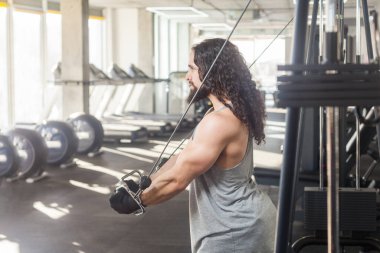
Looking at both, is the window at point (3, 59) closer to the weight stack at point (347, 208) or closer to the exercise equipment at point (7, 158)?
the exercise equipment at point (7, 158)

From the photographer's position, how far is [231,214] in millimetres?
1743

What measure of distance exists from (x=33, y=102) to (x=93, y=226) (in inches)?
307

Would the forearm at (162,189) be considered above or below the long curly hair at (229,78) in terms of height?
below

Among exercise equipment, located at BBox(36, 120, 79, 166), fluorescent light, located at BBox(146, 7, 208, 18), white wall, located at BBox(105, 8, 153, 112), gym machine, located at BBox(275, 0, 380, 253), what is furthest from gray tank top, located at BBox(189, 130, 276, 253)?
white wall, located at BBox(105, 8, 153, 112)

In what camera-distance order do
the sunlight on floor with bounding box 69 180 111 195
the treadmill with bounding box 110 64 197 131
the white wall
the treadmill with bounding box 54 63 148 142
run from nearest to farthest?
the sunlight on floor with bounding box 69 180 111 195 → the treadmill with bounding box 54 63 148 142 → the treadmill with bounding box 110 64 197 131 → the white wall

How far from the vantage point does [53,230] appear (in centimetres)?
479

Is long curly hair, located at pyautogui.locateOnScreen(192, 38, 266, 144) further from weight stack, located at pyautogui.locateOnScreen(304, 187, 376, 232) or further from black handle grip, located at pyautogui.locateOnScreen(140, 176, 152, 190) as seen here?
weight stack, located at pyautogui.locateOnScreen(304, 187, 376, 232)

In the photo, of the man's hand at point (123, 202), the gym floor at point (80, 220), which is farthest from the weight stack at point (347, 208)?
the man's hand at point (123, 202)

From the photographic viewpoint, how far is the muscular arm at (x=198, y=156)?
1.70 metres

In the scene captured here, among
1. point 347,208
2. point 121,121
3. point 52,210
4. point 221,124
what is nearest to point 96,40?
point 121,121

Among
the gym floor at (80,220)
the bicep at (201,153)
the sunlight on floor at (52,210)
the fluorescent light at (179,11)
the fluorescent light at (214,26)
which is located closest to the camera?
the bicep at (201,153)

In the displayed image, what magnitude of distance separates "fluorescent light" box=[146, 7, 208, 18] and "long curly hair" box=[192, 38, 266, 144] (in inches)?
485

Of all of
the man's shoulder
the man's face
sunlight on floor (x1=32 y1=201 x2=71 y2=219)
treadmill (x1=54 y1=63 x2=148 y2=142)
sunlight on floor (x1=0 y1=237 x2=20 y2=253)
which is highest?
the man's face

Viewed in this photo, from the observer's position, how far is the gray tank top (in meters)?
1.75
